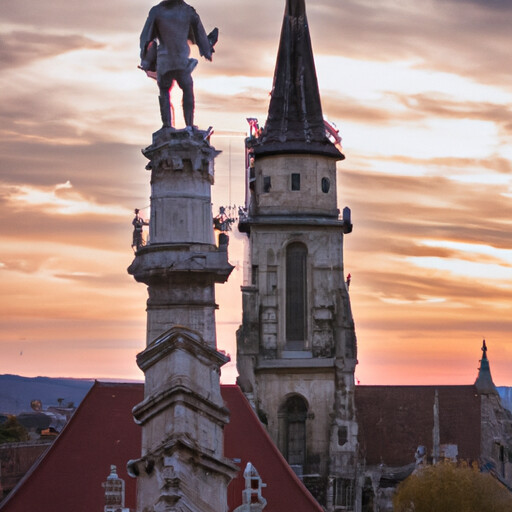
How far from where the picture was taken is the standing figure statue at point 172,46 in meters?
14.1

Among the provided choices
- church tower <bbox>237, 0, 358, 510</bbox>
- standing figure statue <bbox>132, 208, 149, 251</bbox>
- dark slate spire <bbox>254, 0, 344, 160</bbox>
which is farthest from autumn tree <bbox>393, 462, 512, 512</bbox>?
standing figure statue <bbox>132, 208, 149, 251</bbox>

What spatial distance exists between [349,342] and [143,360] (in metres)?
64.5

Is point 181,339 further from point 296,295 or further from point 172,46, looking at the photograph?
point 296,295

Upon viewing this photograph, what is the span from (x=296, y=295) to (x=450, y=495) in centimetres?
1365

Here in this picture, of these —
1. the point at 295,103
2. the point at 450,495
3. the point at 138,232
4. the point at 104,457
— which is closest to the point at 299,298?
the point at 295,103

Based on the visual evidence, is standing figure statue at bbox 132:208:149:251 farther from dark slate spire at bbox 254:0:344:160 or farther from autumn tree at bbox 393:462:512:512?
dark slate spire at bbox 254:0:344:160

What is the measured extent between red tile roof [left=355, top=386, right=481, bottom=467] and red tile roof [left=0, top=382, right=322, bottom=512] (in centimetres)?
5394

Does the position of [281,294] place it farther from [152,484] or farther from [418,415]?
[152,484]

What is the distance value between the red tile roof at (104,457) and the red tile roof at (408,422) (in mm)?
53939

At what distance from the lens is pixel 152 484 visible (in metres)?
11.7

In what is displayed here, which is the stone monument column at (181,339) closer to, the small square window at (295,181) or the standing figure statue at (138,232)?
the standing figure statue at (138,232)

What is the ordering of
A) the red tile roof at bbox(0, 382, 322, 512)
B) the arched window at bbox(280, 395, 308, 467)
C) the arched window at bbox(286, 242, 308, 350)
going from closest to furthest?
the red tile roof at bbox(0, 382, 322, 512), the arched window at bbox(280, 395, 308, 467), the arched window at bbox(286, 242, 308, 350)

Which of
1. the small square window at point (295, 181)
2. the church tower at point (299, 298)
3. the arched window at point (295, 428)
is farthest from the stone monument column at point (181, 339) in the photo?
the small square window at point (295, 181)

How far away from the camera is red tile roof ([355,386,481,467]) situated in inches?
3327
